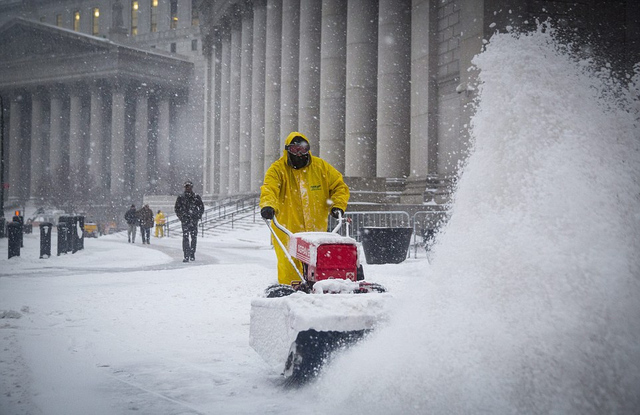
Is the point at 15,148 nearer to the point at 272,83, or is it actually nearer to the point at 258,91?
the point at 258,91

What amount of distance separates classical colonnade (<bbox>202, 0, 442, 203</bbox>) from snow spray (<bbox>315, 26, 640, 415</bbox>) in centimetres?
1786

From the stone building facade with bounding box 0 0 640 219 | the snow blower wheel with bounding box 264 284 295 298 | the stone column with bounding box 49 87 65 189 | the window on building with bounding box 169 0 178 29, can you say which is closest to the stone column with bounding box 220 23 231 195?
the stone building facade with bounding box 0 0 640 219

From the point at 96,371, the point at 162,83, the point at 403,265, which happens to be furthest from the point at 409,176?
the point at 162,83

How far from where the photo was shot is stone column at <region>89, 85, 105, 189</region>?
66.6 m

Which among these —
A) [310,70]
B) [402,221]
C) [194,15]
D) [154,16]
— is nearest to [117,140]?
[194,15]

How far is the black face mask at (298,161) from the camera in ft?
17.8

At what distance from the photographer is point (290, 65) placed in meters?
35.8

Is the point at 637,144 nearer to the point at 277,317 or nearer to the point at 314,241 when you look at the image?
the point at 314,241

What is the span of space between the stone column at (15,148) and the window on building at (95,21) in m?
17.8

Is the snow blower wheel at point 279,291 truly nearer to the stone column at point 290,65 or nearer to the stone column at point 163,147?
the stone column at point 290,65

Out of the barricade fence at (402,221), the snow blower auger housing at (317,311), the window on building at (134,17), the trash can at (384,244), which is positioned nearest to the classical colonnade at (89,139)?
the window on building at (134,17)

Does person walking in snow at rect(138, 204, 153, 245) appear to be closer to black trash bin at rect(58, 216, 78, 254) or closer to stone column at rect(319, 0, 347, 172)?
black trash bin at rect(58, 216, 78, 254)

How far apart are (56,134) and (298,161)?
231ft

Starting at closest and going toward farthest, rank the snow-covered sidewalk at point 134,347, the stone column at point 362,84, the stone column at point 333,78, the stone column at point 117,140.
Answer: the snow-covered sidewalk at point 134,347 < the stone column at point 362,84 < the stone column at point 333,78 < the stone column at point 117,140
